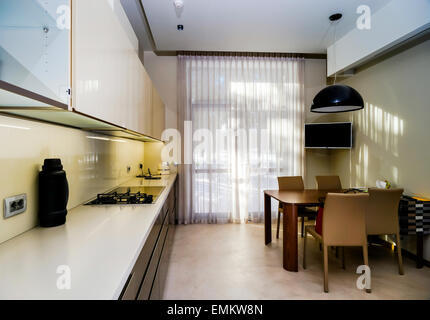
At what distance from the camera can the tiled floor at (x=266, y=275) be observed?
216 centimetres

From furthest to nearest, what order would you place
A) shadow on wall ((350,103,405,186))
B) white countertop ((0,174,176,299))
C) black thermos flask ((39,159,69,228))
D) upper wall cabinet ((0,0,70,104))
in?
1. shadow on wall ((350,103,405,186))
2. black thermos flask ((39,159,69,228))
3. upper wall cabinet ((0,0,70,104))
4. white countertop ((0,174,176,299))

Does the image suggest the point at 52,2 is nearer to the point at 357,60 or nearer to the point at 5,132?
the point at 5,132

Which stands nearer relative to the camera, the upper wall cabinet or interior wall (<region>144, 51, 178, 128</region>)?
the upper wall cabinet

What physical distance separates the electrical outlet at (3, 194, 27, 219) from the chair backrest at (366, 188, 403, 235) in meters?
2.99

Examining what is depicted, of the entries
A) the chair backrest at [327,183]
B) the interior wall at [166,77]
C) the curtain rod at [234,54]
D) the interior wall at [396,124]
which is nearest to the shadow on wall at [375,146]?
the interior wall at [396,124]

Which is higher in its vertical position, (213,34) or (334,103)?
(213,34)

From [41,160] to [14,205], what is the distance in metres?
0.32

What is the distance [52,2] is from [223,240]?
129 inches

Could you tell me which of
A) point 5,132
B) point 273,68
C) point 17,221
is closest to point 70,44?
point 5,132

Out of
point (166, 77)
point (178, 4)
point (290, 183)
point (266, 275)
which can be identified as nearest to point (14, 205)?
point (266, 275)

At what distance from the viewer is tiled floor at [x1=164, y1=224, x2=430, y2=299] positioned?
2158mm

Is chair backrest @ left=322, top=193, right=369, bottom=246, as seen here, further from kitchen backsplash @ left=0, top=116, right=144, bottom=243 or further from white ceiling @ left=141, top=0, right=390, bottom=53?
white ceiling @ left=141, top=0, right=390, bottom=53

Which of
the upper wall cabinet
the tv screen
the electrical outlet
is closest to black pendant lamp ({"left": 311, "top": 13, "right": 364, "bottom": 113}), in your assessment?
the tv screen

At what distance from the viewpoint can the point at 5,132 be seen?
1.11 metres
